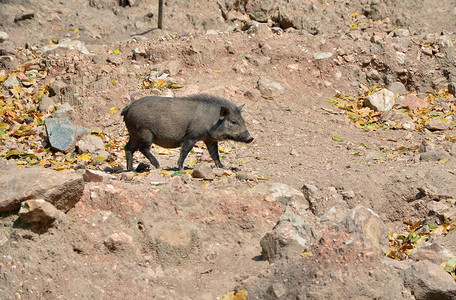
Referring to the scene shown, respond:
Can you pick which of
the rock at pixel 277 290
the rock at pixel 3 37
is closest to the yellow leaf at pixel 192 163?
the rock at pixel 277 290

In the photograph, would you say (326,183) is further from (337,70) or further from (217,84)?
(337,70)

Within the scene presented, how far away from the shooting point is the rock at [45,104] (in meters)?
12.0

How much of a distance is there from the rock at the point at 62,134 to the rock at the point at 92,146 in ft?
0.49

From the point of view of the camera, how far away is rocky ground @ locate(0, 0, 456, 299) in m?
5.23

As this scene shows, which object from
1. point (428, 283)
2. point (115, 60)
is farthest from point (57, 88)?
point (428, 283)

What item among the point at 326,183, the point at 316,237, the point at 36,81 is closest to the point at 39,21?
the point at 36,81

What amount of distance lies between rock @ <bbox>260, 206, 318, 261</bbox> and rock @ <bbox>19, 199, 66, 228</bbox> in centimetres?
197

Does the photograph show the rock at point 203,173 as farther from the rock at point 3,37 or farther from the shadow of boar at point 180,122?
the rock at point 3,37

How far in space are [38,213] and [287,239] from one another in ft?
7.44

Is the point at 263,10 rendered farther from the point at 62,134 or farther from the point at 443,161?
the point at 443,161

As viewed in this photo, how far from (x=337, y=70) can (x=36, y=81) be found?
6791 mm

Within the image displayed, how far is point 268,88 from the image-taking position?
1224 centimetres

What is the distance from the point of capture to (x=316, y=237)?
5.58 m

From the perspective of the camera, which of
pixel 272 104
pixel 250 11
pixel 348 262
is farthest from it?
pixel 250 11
